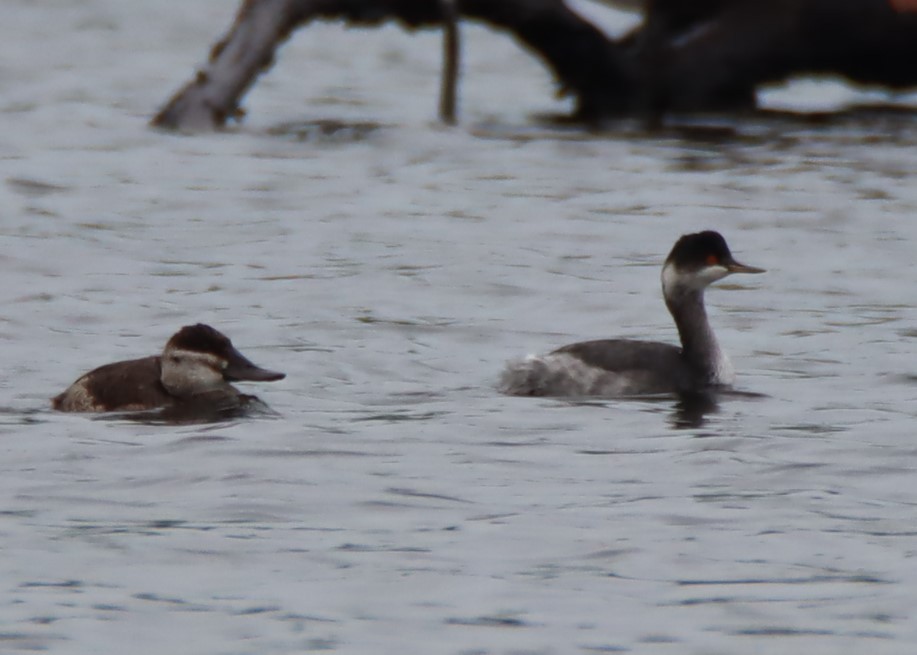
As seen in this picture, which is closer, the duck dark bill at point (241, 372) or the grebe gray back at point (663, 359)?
the duck dark bill at point (241, 372)

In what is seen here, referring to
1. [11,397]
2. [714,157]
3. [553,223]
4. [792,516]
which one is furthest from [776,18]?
[792,516]

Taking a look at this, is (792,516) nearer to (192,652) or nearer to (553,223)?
(192,652)

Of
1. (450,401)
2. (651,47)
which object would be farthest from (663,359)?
(651,47)

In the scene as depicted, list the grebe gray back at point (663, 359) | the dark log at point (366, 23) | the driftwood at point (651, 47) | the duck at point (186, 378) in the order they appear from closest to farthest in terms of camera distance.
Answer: the duck at point (186, 378), the grebe gray back at point (663, 359), the dark log at point (366, 23), the driftwood at point (651, 47)

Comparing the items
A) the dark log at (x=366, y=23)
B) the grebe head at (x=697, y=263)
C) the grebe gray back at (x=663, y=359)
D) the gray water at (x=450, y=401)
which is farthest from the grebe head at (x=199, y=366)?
the dark log at (x=366, y=23)

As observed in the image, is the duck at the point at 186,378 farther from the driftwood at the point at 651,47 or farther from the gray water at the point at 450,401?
the driftwood at the point at 651,47

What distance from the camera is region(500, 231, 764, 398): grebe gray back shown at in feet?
38.8

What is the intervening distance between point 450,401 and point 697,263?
1.93 metres

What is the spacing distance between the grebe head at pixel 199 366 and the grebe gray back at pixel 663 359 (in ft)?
5.18

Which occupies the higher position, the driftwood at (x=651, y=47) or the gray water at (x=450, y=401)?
the driftwood at (x=651, y=47)

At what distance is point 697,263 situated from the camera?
1267 centimetres

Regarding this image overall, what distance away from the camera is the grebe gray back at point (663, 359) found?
11.8 meters

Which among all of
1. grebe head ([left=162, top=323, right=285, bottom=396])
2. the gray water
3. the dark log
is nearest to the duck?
grebe head ([left=162, top=323, right=285, bottom=396])

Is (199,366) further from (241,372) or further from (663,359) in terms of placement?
(663,359)
